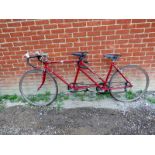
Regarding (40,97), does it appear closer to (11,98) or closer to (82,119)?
(11,98)

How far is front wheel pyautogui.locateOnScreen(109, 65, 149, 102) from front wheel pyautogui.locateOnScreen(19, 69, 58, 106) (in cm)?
105

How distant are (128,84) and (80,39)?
1178 millimetres

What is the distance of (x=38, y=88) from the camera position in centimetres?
407

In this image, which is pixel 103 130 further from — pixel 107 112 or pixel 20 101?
pixel 20 101

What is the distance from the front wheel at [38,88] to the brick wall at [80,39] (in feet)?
0.73

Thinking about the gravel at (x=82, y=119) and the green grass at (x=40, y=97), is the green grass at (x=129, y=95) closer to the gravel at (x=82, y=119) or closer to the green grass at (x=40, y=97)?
the gravel at (x=82, y=119)

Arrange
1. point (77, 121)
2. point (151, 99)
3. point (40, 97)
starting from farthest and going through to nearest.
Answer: point (40, 97), point (151, 99), point (77, 121)

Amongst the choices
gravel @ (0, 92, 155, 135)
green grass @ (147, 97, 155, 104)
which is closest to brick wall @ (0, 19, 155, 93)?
green grass @ (147, 97, 155, 104)

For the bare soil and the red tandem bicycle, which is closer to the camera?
the bare soil

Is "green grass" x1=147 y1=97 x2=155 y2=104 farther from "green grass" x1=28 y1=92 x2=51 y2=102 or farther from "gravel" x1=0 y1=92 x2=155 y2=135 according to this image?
"green grass" x1=28 y1=92 x2=51 y2=102

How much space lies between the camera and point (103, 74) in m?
3.98

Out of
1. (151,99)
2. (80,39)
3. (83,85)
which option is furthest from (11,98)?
(151,99)

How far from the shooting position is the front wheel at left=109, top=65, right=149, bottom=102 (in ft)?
12.9

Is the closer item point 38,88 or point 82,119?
point 82,119
